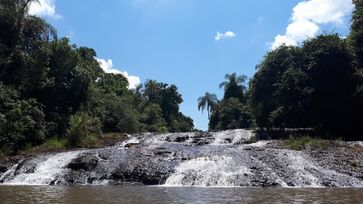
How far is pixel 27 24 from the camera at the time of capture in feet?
129

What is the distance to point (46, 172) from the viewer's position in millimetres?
22938

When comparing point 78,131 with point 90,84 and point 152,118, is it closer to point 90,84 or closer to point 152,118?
point 90,84

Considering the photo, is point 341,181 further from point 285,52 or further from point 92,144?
point 285,52

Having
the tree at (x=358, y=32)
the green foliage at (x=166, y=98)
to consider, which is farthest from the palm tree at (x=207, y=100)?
the tree at (x=358, y=32)

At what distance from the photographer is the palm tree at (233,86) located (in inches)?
3947

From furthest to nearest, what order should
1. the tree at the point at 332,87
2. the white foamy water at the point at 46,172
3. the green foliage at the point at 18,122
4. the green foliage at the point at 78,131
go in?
the tree at the point at 332,87
the green foliage at the point at 78,131
the green foliage at the point at 18,122
the white foamy water at the point at 46,172

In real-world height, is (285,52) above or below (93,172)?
above

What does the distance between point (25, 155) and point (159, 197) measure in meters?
15.2

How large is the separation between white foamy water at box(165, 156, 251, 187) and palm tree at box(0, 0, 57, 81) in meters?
20.2

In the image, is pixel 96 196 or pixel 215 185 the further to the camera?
pixel 215 185

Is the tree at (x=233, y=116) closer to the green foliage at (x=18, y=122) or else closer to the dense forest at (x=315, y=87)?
the dense forest at (x=315, y=87)

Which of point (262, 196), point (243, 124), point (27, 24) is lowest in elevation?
point (262, 196)

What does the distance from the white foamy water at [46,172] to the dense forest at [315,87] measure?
18834 millimetres

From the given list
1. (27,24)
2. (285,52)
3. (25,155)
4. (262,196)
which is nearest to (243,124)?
(285,52)
